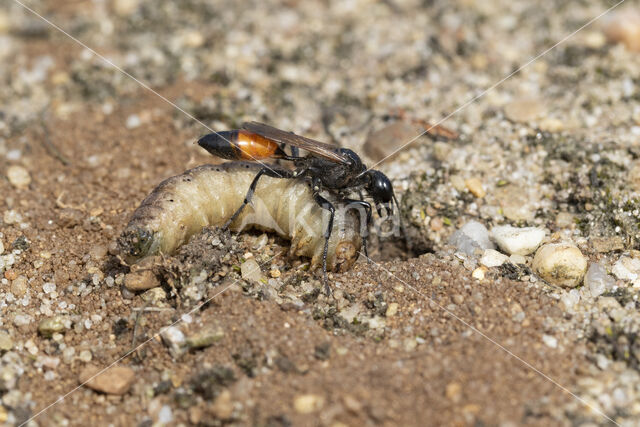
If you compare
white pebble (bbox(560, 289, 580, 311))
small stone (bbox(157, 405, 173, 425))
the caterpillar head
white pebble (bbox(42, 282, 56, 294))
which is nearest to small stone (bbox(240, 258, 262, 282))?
the caterpillar head

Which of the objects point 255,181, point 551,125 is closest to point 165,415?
point 255,181

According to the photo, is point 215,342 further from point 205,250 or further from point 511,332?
point 511,332

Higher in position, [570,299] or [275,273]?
[570,299]

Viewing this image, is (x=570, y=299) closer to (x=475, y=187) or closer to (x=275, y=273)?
(x=475, y=187)

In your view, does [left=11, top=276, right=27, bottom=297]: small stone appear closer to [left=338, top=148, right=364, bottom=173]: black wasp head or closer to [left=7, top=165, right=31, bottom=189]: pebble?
[left=7, top=165, right=31, bottom=189]: pebble

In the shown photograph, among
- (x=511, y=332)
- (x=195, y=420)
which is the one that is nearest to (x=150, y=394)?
(x=195, y=420)

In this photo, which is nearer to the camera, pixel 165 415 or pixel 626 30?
pixel 165 415
